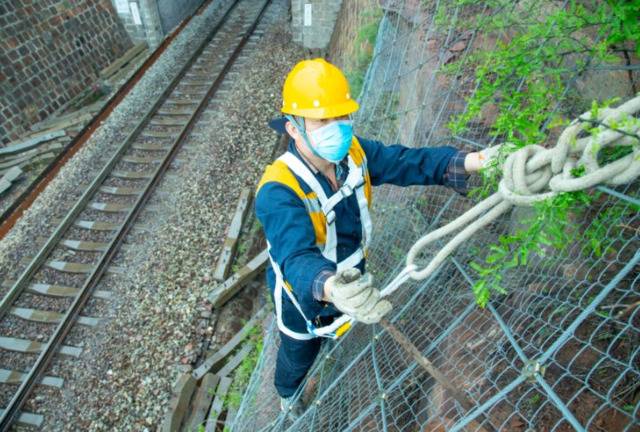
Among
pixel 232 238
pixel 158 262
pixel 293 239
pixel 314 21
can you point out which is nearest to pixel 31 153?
pixel 158 262

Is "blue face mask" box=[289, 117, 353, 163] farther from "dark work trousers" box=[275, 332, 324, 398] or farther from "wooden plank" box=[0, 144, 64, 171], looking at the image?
"wooden plank" box=[0, 144, 64, 171]

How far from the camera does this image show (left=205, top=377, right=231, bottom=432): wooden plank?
15.8 ft

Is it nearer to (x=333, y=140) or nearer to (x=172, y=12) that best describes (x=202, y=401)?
(x=333, y=140)

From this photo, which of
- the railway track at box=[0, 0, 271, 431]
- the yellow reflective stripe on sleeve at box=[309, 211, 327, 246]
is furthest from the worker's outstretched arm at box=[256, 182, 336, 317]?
the railway track at box=[0, 0, 271, 431]

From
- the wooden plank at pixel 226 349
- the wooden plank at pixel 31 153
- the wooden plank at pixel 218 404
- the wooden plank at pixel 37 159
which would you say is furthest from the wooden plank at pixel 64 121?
the wooden plank at pixel 218 404

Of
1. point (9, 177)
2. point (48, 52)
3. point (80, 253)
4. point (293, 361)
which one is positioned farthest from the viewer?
point (48, 52)

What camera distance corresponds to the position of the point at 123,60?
44.0 feet

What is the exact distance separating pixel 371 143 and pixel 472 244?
0.95m

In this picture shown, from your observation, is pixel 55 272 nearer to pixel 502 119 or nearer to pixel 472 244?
pixel 472 244

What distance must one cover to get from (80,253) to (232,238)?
2.73m

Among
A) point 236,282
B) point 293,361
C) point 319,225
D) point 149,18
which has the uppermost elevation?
point 319,225

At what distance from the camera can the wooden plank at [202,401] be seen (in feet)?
A: 16.1

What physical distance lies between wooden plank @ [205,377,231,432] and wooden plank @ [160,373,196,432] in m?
0.34

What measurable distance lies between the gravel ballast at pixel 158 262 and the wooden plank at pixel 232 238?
0.17m
